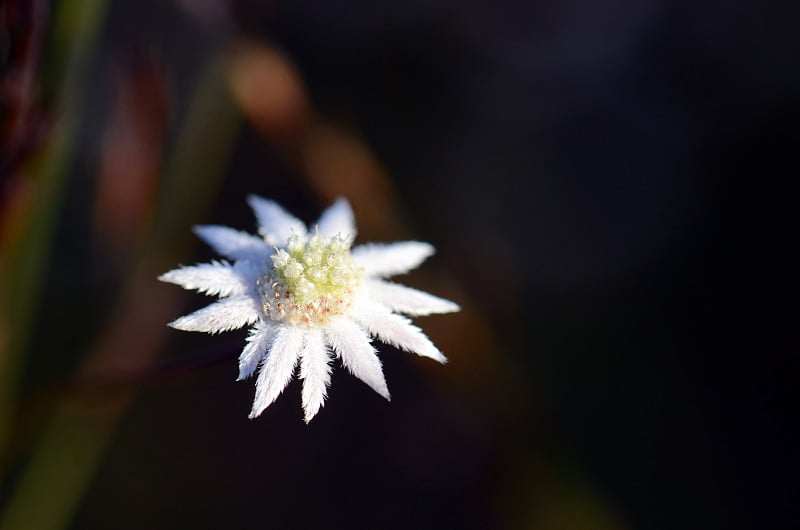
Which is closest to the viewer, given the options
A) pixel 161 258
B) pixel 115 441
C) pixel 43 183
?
pixel 43 183

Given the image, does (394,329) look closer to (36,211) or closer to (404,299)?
(404,299)

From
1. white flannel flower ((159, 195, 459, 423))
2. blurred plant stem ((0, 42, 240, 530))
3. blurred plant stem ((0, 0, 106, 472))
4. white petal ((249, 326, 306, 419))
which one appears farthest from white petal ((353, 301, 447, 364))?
blurred plant stem ((0, 0, 106, 472))

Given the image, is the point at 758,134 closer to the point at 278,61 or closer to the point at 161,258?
the point at 278,61

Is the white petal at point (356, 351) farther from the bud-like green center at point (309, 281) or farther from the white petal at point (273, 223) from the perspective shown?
the white petal at point (273, 223)

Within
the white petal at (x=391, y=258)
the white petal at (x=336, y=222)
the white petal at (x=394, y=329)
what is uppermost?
the white petal at (x=336, y=222)

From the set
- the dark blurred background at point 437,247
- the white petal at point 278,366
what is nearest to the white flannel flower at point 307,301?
the white petal at point 278,366

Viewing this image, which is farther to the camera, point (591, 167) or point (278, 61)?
point (591, 167)

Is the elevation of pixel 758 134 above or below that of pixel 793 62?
below

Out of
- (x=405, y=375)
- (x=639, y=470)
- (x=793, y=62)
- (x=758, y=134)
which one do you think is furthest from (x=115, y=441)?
(x=793, y=62)
